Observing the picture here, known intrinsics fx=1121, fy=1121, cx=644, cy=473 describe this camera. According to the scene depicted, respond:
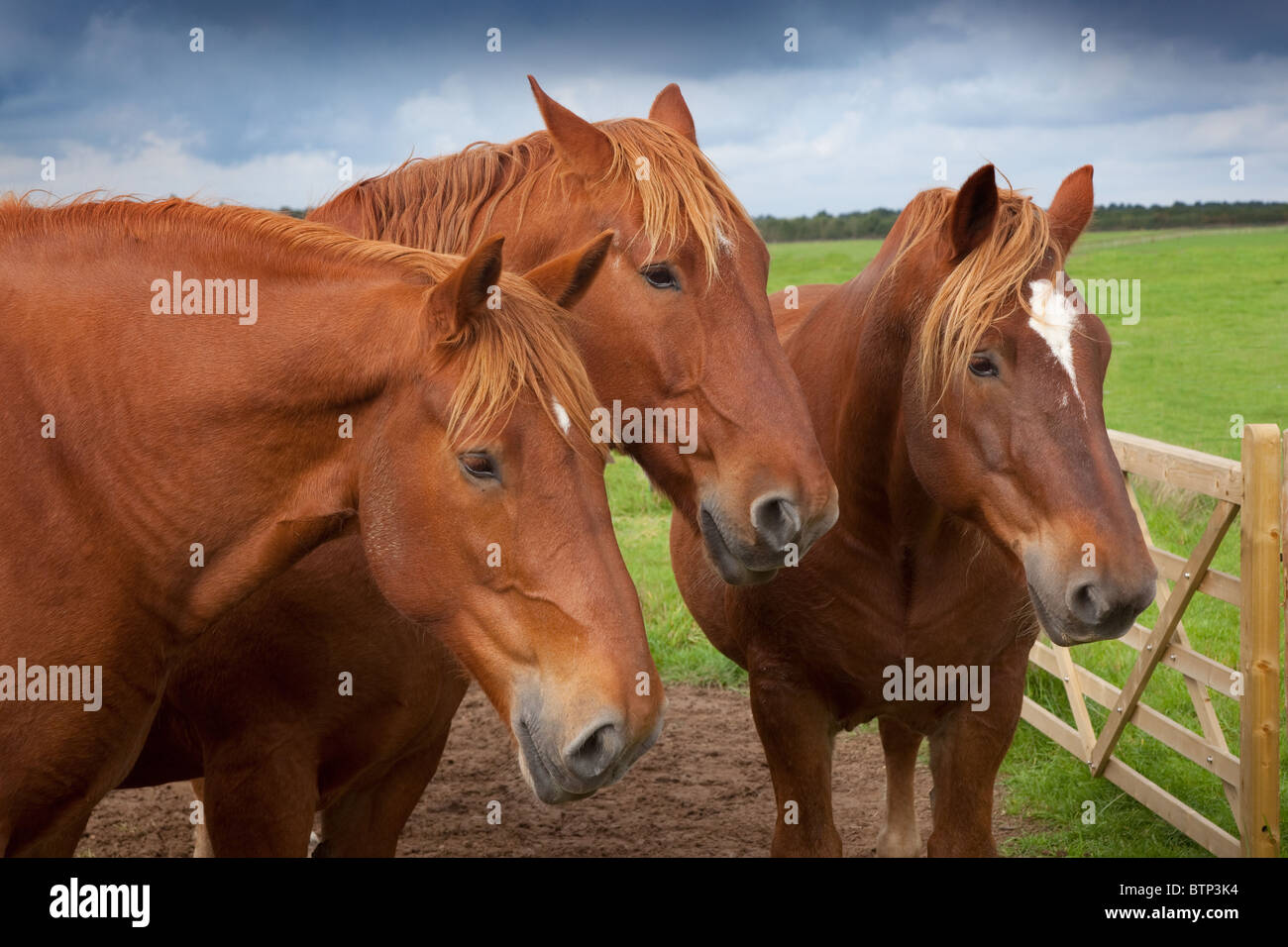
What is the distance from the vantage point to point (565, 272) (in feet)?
8.79

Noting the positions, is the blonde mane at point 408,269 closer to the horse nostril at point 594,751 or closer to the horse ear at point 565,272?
the horse ear at point 565,272

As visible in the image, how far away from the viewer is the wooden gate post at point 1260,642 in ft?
14.2

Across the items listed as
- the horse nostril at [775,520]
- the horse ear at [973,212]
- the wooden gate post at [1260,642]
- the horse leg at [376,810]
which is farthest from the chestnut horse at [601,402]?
the wooden gate post at [1260,642]

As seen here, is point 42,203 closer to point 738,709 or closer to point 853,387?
point 853,387

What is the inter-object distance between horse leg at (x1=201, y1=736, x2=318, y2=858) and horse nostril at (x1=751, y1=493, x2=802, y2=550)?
1.53 m

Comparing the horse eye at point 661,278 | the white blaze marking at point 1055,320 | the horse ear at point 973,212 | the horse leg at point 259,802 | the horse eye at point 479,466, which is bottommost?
the horse leg at point 259,802

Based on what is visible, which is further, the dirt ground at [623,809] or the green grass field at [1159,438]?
the green grass field at [1159,438]

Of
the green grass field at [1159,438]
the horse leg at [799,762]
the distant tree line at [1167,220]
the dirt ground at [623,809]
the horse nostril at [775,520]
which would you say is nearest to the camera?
the horse nostril at [775,520]

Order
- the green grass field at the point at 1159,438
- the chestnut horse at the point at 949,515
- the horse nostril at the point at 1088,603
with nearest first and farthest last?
the horse nostril at the point at 1088,603 → the chestnut horse at the point at 949,515 → the green grass field at the point at 1159,438

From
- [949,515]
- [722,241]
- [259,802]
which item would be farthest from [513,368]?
[949,515]

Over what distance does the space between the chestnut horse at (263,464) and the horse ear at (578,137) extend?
76cm

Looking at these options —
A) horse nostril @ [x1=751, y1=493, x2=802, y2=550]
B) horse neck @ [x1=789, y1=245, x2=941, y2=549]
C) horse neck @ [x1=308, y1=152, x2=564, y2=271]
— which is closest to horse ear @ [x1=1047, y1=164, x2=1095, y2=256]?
horse neck @ [x1=789, y1=245, x2=941, y2=549]

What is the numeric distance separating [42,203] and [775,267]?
16.9 metres
